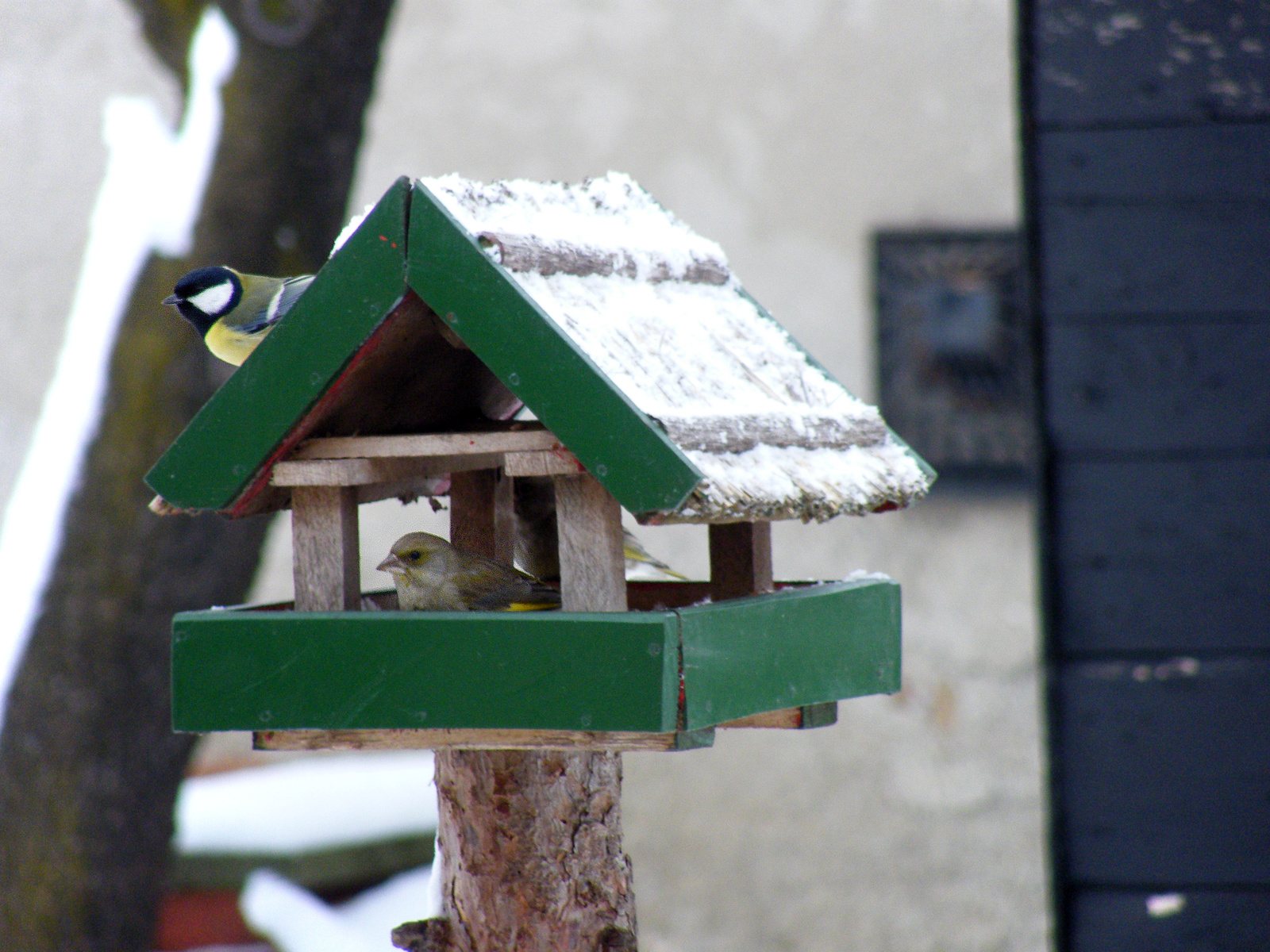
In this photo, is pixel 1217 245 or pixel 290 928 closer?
pixel 1217 245

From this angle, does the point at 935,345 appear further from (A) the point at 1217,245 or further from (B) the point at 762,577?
(B) the point at 762,577

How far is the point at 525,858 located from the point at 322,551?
52cm

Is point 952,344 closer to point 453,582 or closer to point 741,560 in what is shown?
point 741,560

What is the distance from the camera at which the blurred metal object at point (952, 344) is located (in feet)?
14.1

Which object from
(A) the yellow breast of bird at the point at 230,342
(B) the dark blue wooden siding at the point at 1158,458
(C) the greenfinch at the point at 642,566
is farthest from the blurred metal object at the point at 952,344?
(A) the yellow breast of bird at the point at 230,342

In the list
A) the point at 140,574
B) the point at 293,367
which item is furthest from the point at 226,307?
the point at 140,574

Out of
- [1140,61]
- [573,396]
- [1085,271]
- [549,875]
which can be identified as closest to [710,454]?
[573,396]

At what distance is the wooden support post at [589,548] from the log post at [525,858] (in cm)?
38

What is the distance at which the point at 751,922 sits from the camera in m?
4.45

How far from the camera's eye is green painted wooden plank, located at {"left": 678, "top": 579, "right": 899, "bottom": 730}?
1.38m

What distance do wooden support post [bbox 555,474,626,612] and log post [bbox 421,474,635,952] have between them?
38cm

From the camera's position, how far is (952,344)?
4.37 metres

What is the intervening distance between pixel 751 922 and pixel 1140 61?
3.05m

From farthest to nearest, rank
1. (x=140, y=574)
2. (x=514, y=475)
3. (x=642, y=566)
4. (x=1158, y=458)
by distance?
1. (x=140, y=574)
2. (x=1158, y=458)
3. (x=642, y=566)
4. (x=514, y=475)
